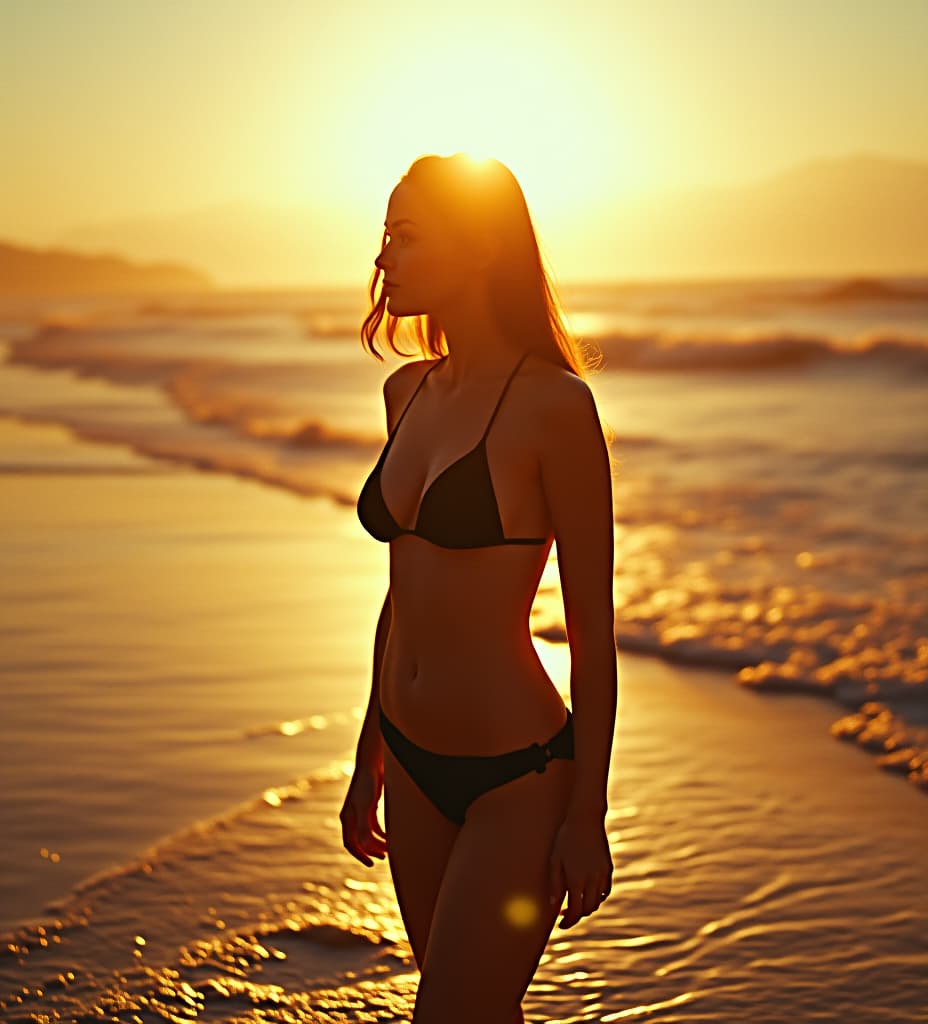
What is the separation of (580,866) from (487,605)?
1.54 feet

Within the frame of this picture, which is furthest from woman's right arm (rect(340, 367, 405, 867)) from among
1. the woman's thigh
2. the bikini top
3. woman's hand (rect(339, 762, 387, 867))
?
the bikini top

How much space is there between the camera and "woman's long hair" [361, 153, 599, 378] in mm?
2537

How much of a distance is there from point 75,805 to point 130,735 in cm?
77

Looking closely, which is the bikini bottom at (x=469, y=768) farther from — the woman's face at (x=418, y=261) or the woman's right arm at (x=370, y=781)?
the woman's face at (x=418, y=261)

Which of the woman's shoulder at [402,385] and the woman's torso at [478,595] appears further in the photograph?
the woman's shoulder at [402,385]

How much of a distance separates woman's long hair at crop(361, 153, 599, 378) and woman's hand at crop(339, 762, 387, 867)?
94cm

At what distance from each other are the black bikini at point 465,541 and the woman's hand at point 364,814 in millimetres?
338

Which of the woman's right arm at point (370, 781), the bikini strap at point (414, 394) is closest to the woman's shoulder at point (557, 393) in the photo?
the bikini strap at point (414, 394)

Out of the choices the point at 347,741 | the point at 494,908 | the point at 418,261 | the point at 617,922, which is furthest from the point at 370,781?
the point at 347,741

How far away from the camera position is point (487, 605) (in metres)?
2.50

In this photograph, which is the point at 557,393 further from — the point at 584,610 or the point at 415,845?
the point at 415,845

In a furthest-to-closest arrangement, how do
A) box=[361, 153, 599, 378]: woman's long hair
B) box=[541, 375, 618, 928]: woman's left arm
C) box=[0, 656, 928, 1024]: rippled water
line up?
box=[0, 656, 928, 1024]: rippled water, box=[361, 153, 599, 378]: woman's long hair, box=[541, 375, 618, 928]: woman's left arm

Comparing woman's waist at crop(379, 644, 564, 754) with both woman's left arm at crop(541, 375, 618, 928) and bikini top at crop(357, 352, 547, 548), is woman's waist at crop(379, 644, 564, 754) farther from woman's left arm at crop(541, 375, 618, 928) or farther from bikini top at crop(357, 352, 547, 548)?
bikini top at crop(357, 352, 547, 548)

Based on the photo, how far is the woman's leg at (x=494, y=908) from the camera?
2410 mm
